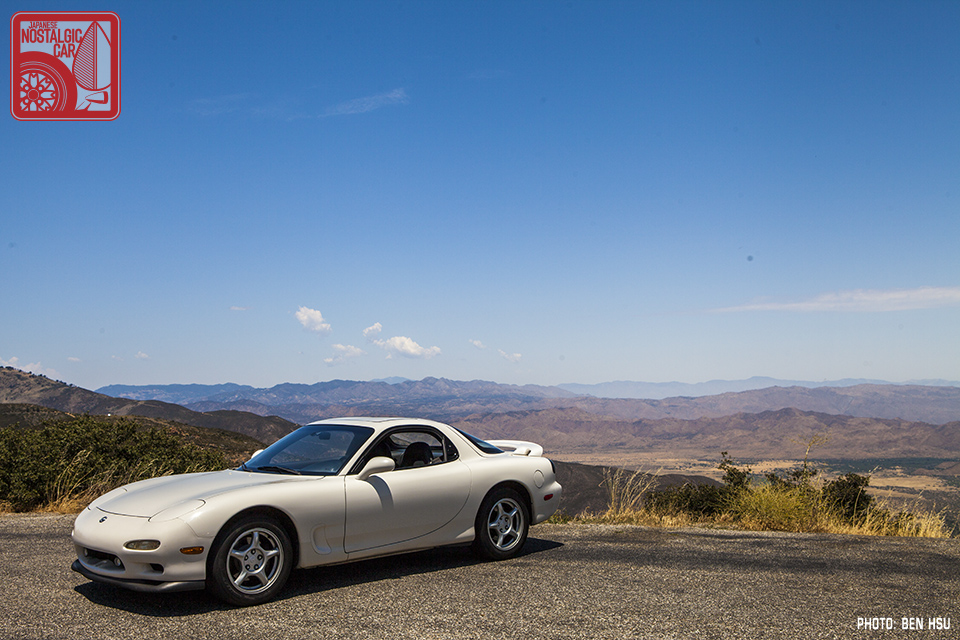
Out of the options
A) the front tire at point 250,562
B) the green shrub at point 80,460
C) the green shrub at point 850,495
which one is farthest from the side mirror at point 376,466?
the green shrub at point 850,495

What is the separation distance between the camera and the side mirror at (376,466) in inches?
236

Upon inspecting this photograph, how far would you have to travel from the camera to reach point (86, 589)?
578 centimetres

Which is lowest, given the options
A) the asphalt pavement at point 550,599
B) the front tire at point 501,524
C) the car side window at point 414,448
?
the asphalt pavement at point 550,599

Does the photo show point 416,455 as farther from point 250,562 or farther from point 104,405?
point 104,405

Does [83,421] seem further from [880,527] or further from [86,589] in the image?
[880,527]

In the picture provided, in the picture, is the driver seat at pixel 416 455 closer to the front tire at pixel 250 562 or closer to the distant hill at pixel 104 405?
the front tire at pixel 250 562

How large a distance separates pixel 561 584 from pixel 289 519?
7.64 feet

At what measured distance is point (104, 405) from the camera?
122 metres

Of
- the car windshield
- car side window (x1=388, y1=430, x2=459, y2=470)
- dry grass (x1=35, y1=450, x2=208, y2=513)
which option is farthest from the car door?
dry grass (x1=35, y1=450, x2=208, y2=513)

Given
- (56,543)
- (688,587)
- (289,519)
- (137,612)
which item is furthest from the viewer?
(56,543)

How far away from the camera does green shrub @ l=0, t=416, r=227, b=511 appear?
11.0 metres

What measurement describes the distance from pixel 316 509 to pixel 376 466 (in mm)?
594

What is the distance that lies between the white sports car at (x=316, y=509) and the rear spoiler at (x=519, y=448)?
1.1 inches

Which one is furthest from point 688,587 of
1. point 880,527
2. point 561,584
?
point 880,527
